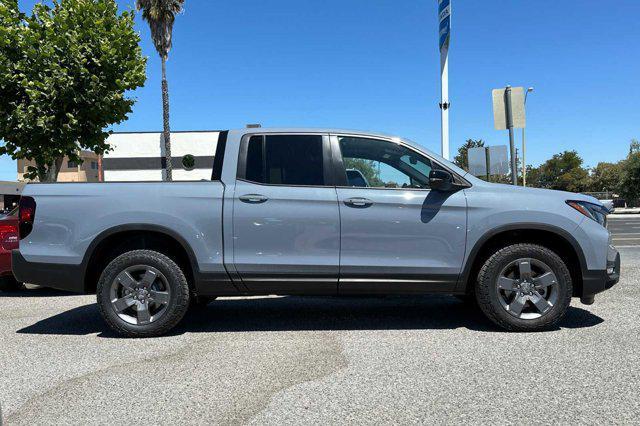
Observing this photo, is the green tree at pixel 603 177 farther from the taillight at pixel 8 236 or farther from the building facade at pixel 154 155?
the taillight at pixel 8 236

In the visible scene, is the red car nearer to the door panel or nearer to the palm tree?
the door panel

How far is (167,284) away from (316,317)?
1645mm

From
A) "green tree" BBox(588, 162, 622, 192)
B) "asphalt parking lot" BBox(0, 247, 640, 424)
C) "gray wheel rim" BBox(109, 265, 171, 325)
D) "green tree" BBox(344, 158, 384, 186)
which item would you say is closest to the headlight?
"asphalt parking lot" BBox(0, 247, 640, 424)

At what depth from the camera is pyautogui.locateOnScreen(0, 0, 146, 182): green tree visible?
1200 centimetres

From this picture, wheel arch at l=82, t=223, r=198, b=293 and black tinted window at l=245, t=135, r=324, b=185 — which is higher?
black tinted window at l=245, t=135, r=324, b=185

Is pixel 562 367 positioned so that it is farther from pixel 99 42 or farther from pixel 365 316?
pixel 99 42

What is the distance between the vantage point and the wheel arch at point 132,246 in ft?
14.0

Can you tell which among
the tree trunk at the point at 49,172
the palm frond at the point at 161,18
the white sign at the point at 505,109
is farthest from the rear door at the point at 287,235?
the palm frond at the point at 161,18

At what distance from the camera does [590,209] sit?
4.36 metres

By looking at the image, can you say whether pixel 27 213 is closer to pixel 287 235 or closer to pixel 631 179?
pixel 287 235

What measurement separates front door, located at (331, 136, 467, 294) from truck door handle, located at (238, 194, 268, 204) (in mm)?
Result: 706

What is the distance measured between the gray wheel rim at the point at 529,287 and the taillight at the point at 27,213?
436cm

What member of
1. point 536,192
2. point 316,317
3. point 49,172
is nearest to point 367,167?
point 536,192

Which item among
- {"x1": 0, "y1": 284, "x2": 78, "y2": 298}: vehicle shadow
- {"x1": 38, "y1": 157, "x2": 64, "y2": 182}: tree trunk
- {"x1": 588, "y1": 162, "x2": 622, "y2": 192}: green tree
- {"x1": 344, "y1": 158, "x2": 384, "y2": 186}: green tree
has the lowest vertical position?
{"x1": 0, "y1": 284, "x2": 78, "y2": 298}: vehicle shadow
